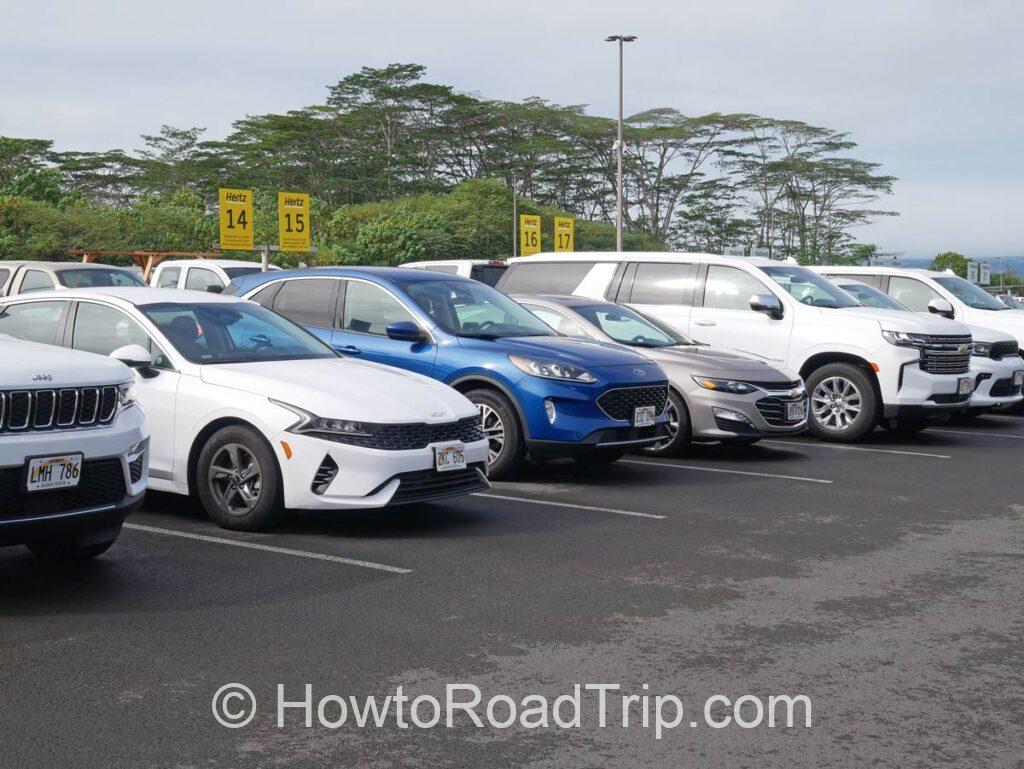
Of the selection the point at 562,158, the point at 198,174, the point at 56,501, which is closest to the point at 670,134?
the point at 562,158

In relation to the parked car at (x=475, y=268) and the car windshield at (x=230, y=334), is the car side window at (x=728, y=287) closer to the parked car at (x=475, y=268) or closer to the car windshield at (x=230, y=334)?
the parked car at (x=475, y=268)

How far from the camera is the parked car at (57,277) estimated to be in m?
18.6

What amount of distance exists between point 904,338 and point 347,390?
7.66 m

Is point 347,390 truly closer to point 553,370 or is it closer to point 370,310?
point 553,370

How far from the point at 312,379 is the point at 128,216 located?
156 ft

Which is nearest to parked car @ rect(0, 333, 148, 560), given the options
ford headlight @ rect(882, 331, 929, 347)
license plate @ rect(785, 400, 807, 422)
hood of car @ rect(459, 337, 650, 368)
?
hood of car @ rect(459, 337, 650, 368)

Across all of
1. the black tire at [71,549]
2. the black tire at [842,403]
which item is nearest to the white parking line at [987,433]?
the black tire at [842,403]

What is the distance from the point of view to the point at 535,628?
5.91 m

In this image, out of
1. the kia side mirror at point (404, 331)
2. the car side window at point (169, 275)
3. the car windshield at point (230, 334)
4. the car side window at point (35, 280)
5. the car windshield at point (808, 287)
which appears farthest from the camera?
the car side window at point (169, 275)

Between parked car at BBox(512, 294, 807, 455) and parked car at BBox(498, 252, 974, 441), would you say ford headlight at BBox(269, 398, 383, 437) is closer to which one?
parked car at BBox(512, 294, 807, 455)

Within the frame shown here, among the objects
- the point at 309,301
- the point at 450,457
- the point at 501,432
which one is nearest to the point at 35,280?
the point at 309,301

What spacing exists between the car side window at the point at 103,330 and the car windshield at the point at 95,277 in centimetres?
994

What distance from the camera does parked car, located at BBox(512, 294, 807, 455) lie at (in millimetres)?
11977

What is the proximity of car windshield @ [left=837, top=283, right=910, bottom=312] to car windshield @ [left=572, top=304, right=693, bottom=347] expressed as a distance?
4.34m
